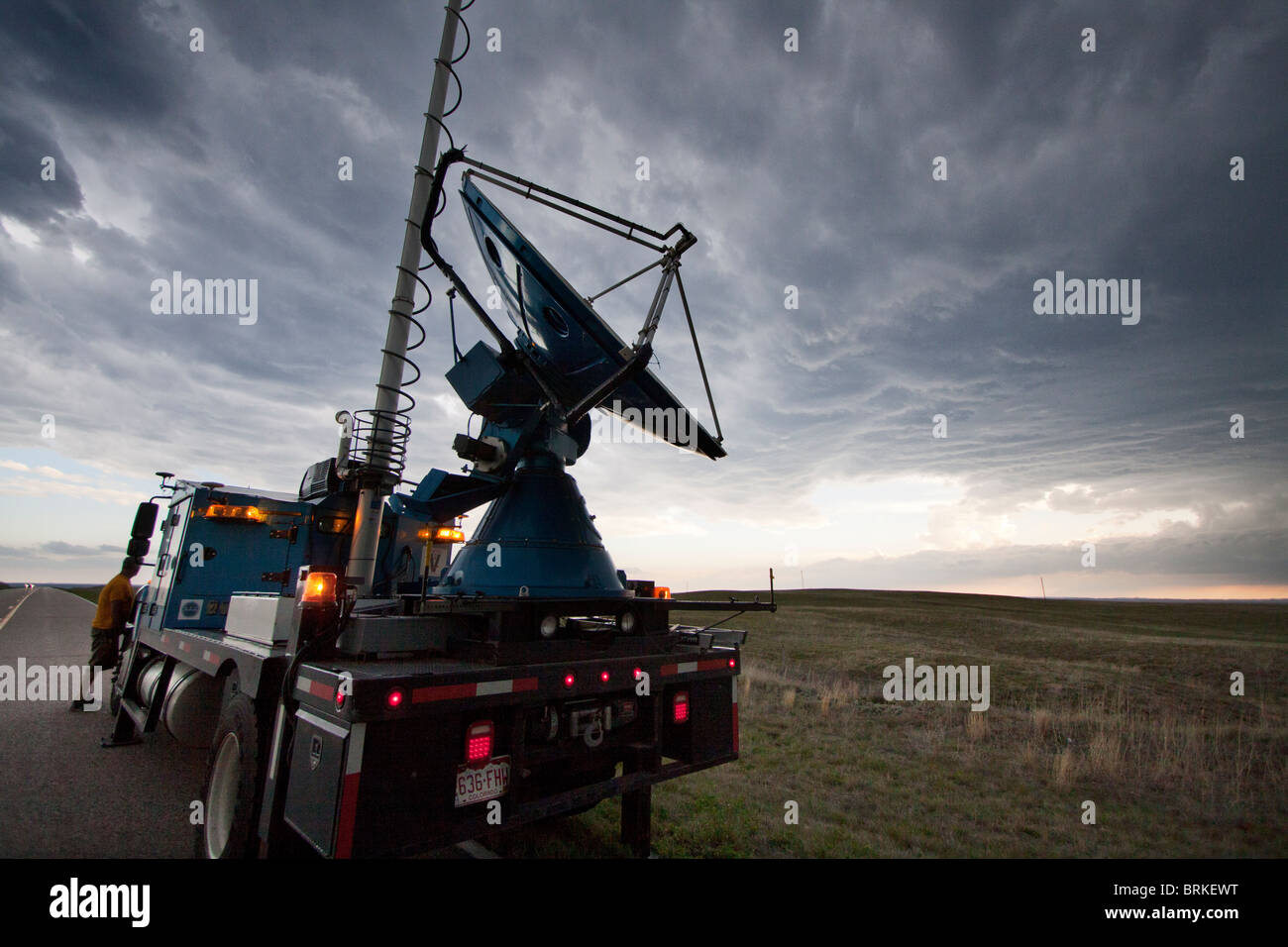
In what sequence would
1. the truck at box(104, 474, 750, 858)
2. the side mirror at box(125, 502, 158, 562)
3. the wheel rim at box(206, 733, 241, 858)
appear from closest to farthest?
the truck at box(104, 474, 750, 858) → the wheel rim at box(206, 733, 241, 858) → the side mirror at box(125, 502, 158, 562)

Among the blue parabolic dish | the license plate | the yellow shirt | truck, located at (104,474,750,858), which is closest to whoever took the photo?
truck, located at (104,474,750,858)

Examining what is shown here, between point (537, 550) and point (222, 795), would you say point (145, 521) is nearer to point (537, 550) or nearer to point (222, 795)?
point (222, 795)

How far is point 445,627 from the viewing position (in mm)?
4352

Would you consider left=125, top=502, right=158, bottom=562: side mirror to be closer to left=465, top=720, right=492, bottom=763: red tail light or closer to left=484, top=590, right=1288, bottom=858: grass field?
left=484, top=590, right=1288, bottom=858: grass field

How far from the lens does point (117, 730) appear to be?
814 centimetres

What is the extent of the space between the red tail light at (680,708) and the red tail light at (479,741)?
1.73 meters

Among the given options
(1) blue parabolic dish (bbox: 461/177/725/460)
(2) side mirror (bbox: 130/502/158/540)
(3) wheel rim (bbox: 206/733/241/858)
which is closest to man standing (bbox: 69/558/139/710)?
(2) side mirror (bbox: 130/502/158/540)

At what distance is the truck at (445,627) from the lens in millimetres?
3410

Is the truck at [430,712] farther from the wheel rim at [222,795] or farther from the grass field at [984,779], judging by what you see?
the grass field at [984,779]

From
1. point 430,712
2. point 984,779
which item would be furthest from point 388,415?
point 984,779

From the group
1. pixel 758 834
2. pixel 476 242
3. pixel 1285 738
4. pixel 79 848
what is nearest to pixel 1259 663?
pixel 1285 738

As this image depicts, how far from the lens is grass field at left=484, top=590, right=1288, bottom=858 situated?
548 cm

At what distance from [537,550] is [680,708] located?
186 cm

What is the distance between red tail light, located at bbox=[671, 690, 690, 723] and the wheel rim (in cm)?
315
